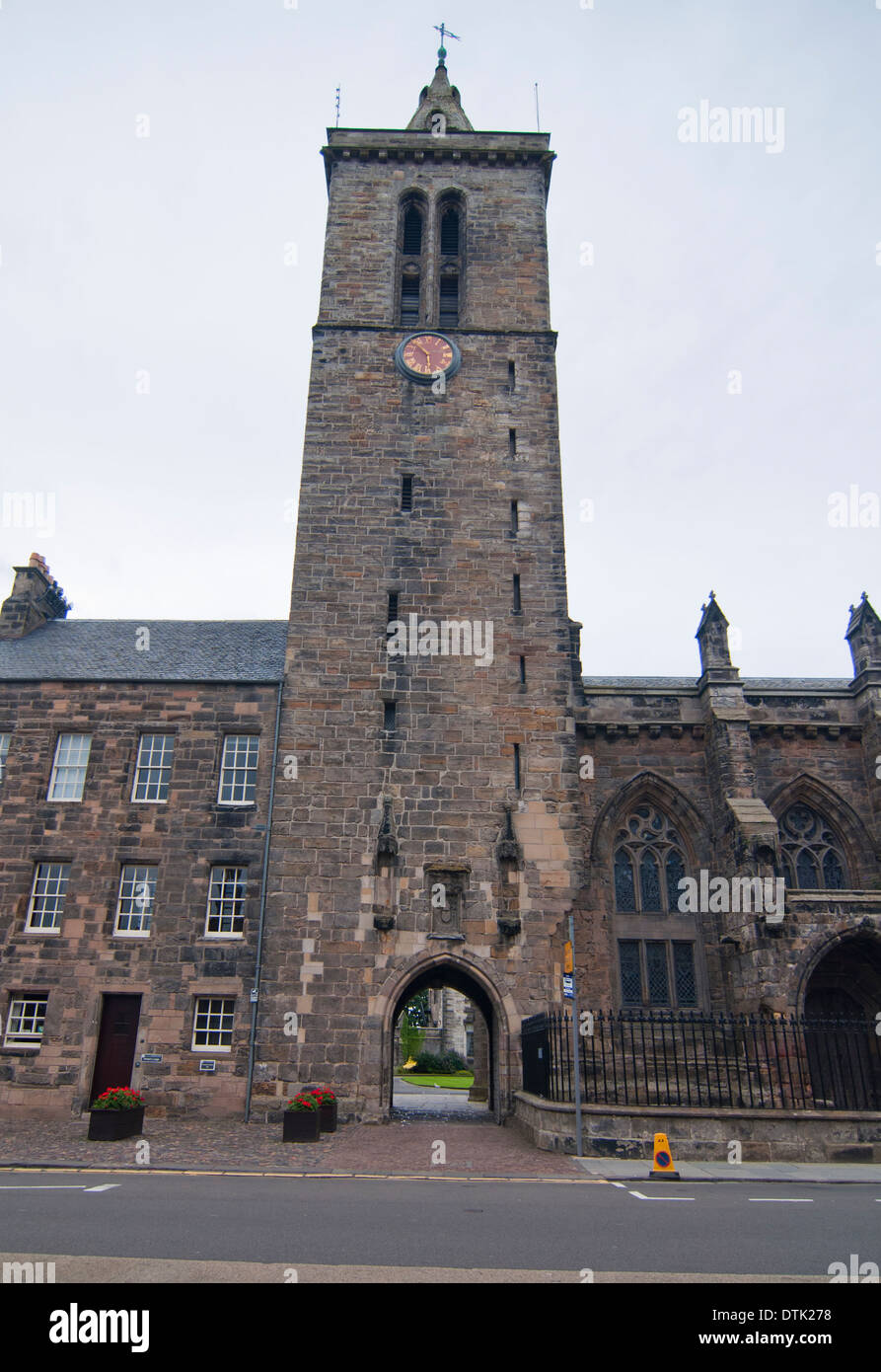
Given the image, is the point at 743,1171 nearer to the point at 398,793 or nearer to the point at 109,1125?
the point at 398,793

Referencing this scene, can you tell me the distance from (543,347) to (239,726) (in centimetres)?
1395

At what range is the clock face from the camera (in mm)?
24250

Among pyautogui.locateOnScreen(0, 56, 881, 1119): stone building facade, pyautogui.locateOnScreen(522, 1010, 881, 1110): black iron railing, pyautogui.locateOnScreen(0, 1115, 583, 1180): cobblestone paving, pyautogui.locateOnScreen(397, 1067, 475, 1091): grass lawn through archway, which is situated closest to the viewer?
pyautogui.locateOnScreen(0, 1115, 583, 1180): cobblestone paving

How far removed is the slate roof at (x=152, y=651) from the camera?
71.5 feet

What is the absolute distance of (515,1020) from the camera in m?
17.9

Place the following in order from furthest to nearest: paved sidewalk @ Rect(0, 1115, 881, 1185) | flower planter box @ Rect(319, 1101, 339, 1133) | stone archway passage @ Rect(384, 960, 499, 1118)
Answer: stone archway passage @ Rect(384, 960, 499, 1118), flower planter box @ Rect(319, 1101, 339, 1133), paved sidewalk @ Rect(0, 1115, 881, 1185)

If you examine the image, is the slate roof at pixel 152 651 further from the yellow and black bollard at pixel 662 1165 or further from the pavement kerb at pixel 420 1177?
the yellow and black bollard at pixel 662 1165

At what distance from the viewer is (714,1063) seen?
58.9ft

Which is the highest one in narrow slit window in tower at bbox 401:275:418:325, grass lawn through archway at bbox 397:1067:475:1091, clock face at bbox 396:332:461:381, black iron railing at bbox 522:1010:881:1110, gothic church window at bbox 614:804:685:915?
narrow slit window in tower at bbox 401:275:418:325

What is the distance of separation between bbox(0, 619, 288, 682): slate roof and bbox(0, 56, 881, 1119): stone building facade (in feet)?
0.43

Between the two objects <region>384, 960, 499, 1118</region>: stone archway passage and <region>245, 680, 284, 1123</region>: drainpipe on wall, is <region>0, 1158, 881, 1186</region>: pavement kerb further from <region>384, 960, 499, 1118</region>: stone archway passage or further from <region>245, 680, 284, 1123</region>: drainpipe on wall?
<region>384, 960, 499, 1118</region>: stone archway passage

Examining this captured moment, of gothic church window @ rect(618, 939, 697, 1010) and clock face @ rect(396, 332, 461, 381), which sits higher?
clock face @ rect(396, 332, 461, 381)

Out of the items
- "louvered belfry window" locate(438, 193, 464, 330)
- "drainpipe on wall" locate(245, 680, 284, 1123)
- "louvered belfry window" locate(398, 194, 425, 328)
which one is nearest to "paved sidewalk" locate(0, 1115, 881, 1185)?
"drainpipe on wall" locate(245, 680, 284, 1123)

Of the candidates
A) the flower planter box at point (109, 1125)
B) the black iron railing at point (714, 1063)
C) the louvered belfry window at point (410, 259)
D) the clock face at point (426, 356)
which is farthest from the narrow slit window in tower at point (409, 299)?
the flower planter box at point (109, 1125)
